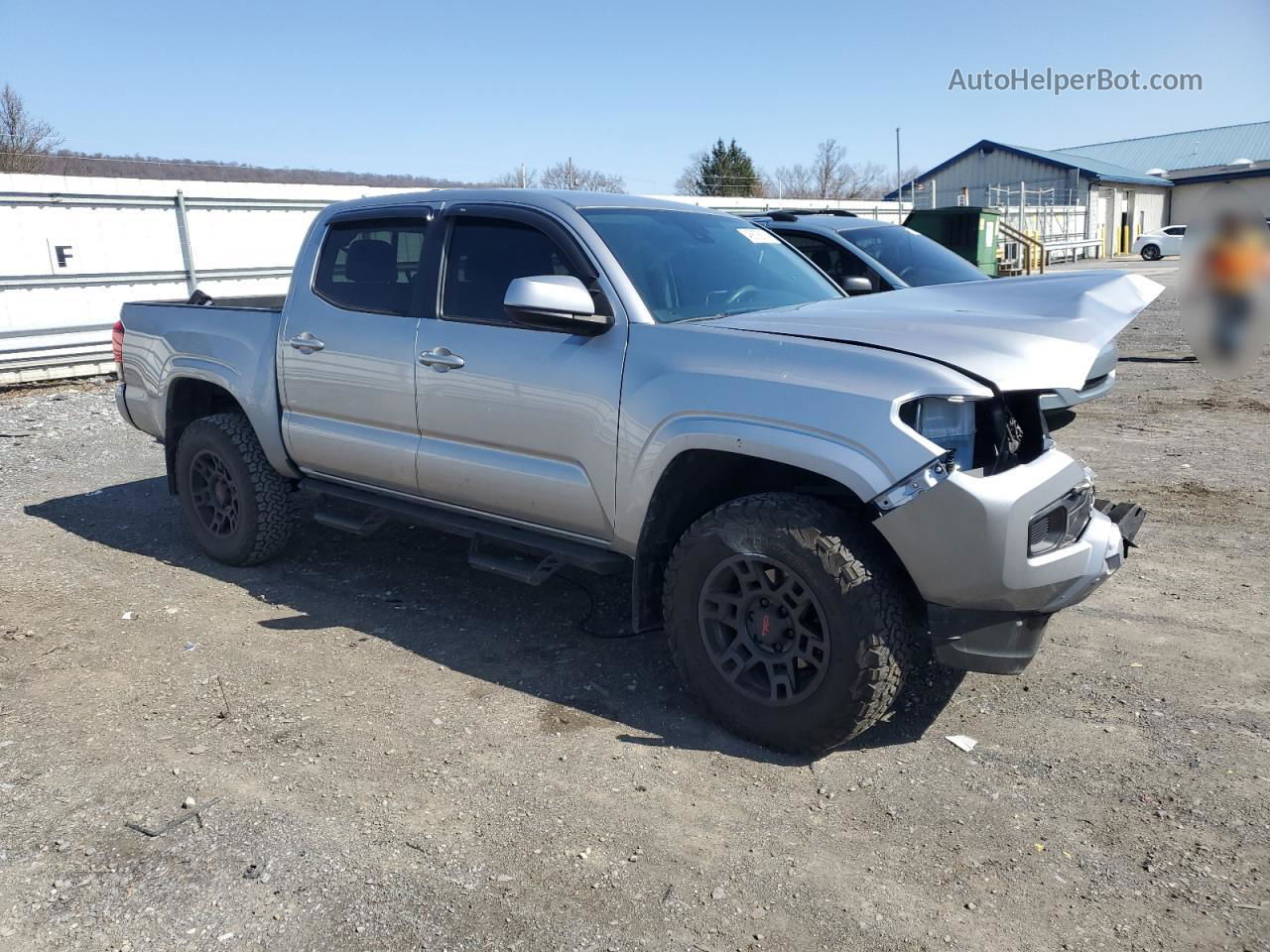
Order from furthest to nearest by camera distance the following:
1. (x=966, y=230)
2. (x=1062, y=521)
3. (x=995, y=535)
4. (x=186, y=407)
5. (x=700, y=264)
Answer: (x=966, y=230) → (x=186, y=407) → (x=700, y=264) → (x=1062, y=521) → (x=995, y=535)

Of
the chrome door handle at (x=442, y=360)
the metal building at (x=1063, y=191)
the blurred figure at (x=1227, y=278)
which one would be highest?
the metal building at (x=1063, y=191)

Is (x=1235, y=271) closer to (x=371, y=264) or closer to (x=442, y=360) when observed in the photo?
(x=442, y=360)

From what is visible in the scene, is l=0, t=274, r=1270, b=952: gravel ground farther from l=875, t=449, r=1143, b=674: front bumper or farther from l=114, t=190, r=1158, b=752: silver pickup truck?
l=875, t=449, r=1143, b=674: front bumper

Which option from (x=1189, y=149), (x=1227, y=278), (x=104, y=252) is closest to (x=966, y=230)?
(x=104, y=252)

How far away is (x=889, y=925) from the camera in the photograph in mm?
2727

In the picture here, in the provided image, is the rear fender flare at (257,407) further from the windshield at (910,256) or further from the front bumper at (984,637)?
the windshield at (910,256)

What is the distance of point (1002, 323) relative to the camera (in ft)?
11.4

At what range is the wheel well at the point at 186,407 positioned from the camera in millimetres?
5984

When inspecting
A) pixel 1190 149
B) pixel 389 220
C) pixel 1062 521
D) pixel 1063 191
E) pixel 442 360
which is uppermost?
pixel 1190 149

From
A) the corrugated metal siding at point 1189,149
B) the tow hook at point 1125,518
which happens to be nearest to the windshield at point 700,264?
the tow hook at point 1125,518

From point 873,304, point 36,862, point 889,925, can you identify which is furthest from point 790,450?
point 36,862

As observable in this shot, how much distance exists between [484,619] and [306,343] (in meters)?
1.63

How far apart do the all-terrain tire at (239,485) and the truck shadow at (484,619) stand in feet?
0.54

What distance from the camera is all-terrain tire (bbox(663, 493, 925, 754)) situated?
3314mm
